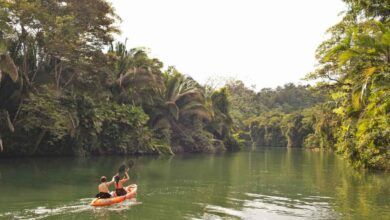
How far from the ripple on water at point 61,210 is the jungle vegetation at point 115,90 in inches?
296

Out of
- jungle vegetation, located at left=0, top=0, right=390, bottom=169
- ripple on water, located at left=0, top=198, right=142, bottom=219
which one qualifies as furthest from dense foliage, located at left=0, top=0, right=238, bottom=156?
ripple on water, located at left=0, top=198, right=142, bottom=219

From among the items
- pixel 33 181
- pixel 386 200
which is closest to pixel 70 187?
pixel 33 181

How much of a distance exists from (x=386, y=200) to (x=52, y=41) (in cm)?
1897

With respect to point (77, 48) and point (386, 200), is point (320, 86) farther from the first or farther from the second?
point (77, 48)

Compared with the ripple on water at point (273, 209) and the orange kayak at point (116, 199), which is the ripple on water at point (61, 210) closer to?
the orange kayak at point (116, 199)

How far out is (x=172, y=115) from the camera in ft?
139

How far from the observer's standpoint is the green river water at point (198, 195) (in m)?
12.0

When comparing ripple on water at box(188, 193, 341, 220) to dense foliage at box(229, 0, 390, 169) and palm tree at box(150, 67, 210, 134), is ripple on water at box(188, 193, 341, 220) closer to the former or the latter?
dense foliage at box(229, 0, 390, 169)

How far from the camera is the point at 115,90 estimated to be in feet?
120

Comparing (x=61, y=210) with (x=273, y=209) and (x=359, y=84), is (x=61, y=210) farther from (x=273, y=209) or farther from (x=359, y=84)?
(x=359, y=84)

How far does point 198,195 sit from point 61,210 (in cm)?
528

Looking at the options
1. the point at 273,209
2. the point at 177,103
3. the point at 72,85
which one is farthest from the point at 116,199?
the point at 177,103

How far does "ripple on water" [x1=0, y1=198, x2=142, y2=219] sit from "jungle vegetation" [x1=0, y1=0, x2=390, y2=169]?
7.51 m

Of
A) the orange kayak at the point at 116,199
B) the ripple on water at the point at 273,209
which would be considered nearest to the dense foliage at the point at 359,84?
the ripple on water at the point at 273,209
